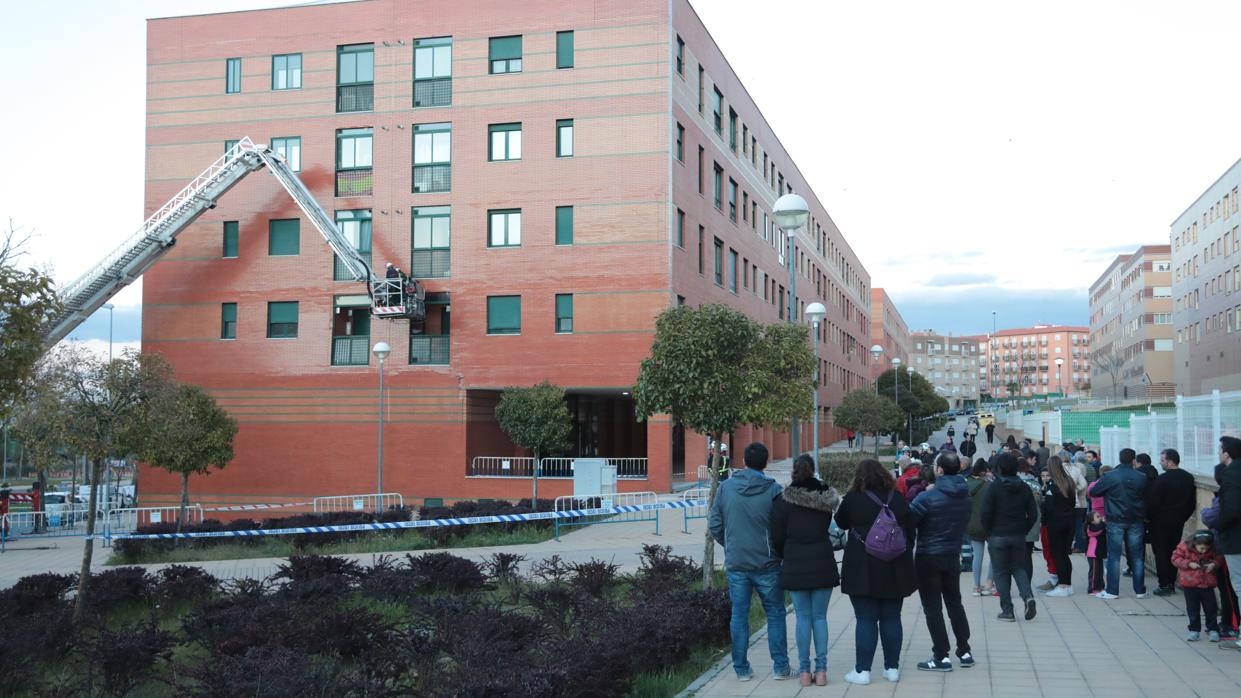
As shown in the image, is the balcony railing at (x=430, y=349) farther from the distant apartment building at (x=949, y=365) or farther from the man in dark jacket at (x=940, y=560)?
the distant apartment building at (x=949, y=365)

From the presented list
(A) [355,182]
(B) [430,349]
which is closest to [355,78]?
(A) [355,182]

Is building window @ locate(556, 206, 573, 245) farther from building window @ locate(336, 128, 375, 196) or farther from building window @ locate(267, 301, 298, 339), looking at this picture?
building window @ locate(267, 301, 298, 339)

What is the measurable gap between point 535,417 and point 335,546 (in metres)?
7.56

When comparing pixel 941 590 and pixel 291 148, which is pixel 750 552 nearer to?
pixel 941 590

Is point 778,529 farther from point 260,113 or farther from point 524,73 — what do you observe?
point 260,113

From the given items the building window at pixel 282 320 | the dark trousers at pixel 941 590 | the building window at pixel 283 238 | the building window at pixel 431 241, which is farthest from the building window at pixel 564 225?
the dark trousers at pixel 941 590

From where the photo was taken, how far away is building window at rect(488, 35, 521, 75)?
31.5 meters

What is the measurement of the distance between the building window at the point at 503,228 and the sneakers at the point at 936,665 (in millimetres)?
24655

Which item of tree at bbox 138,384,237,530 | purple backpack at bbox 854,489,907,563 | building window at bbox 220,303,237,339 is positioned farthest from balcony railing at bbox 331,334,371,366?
purple backpack at bbox 854,489,907,563

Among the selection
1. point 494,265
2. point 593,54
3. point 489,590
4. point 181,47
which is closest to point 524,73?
point 593,54

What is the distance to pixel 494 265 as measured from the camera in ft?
103

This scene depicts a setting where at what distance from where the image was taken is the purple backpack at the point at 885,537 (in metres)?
7.26

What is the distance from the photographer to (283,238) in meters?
33.2

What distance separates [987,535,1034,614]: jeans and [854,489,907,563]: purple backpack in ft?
10.1
